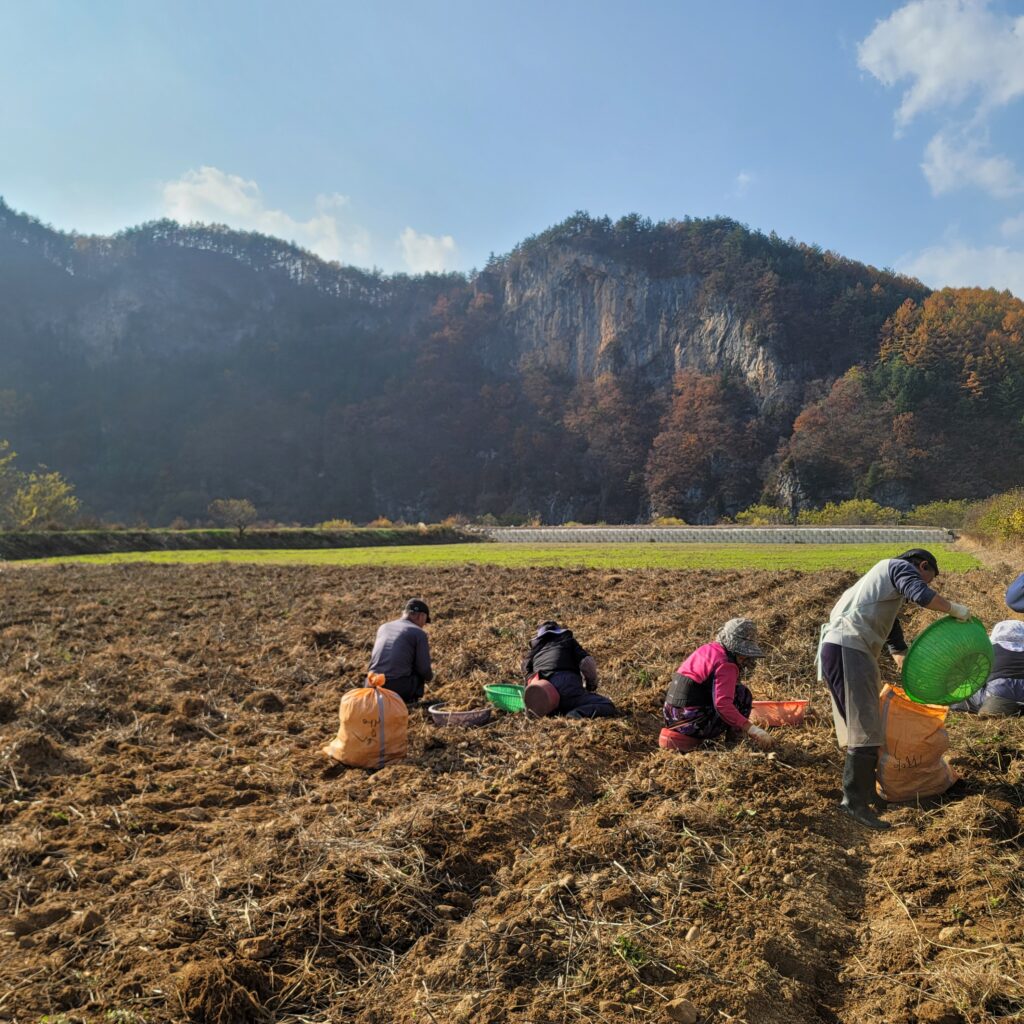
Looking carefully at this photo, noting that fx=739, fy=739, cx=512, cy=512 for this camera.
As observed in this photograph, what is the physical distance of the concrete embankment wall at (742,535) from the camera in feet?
112

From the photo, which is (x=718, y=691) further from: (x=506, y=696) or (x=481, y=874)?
(x=506, y=696)

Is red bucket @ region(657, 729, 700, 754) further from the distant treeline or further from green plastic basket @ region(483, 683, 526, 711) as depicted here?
the distant treeline

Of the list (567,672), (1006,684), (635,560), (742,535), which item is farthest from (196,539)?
(1006,684)

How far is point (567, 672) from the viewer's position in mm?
6270

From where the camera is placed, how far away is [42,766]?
5.42 metres

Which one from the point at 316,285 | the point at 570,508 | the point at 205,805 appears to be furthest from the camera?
the point at 316,285

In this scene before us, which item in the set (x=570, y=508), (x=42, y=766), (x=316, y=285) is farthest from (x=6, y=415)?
(x=42, y=766)

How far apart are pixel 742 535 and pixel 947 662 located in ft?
109

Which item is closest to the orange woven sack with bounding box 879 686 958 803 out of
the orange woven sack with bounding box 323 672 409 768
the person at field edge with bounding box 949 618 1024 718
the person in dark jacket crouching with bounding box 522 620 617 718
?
the person at field edge with bounding box 949 618 1024 718

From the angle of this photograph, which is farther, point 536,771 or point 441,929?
point 536,771

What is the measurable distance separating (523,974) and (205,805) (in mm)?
2843

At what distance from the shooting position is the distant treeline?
94.9 ft

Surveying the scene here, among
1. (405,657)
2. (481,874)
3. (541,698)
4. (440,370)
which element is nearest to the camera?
(481,874)

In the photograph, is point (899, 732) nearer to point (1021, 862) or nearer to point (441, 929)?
point (1021, 862)
